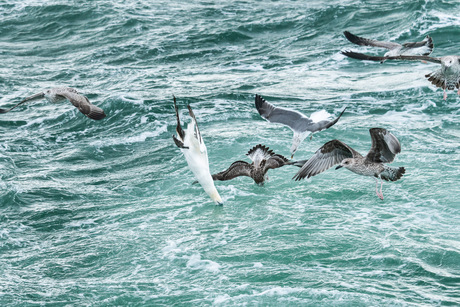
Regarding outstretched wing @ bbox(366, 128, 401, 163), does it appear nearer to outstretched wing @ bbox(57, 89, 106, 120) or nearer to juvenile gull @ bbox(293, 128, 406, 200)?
juvenile gull @ bbox(293, 128, 406, 200)

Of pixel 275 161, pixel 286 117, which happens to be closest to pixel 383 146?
pixel 275 161

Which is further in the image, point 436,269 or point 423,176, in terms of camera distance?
point 423,176

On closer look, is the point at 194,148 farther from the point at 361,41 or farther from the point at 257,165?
the point at 361,41

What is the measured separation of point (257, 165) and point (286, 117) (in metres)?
1.20

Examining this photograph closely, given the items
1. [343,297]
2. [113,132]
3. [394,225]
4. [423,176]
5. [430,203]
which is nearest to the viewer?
[343,297]

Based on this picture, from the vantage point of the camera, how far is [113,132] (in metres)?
18.9

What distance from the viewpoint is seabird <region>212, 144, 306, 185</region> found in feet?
41.4

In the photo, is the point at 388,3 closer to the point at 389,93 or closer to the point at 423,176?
the point at 389,93

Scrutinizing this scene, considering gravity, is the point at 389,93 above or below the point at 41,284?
below

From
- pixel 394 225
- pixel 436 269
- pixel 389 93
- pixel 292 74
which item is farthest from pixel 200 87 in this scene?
pixel 436 269

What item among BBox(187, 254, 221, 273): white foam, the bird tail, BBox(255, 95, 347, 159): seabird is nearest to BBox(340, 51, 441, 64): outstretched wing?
BBox(255, 95, 347, 159): seabird

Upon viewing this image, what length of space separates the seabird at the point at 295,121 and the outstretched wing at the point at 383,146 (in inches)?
37.2

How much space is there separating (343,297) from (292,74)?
14.4 meters

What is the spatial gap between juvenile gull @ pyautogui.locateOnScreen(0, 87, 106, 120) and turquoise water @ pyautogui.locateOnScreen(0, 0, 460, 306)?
6.72 ft
